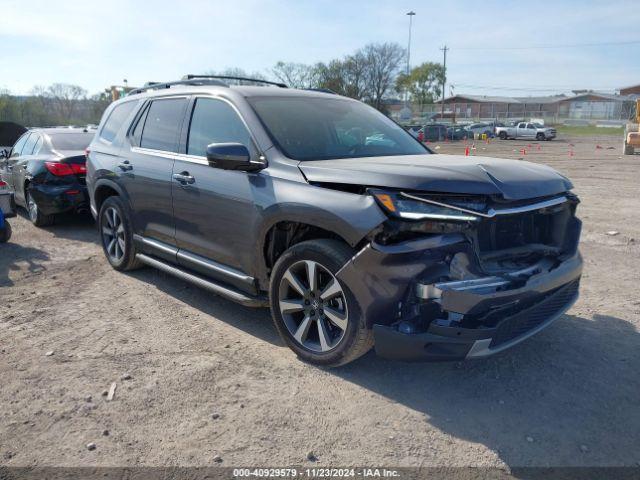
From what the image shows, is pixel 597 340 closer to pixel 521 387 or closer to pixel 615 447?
pixel 521 387

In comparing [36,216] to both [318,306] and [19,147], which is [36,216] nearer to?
[19,147]

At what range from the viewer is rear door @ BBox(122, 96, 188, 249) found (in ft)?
15.2

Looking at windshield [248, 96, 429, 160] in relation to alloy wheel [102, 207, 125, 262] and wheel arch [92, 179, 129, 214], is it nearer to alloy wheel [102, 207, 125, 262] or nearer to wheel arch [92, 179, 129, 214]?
wheel arch [92, 179, 129, 214]

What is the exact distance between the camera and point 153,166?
4.78 metres

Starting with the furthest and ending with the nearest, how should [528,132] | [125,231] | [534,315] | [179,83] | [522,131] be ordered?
[522,131] → [528,132] → [125,231] → [179,83] → [534,315]

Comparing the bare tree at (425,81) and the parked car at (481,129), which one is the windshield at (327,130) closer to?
the parked car at (481,129)

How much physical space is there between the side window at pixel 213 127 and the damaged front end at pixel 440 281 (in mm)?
1436

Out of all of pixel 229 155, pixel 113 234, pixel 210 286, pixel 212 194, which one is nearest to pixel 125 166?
pixel 113 234

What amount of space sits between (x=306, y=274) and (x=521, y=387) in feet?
5.09

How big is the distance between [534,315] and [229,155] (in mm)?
2241

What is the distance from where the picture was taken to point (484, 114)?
332 feet

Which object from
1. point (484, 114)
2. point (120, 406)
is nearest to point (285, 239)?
point (120, 406)

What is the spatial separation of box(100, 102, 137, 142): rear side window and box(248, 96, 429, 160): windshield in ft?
7.00

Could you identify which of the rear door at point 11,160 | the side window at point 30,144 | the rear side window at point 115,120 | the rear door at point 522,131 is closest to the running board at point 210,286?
the rear side window at point 115,120
